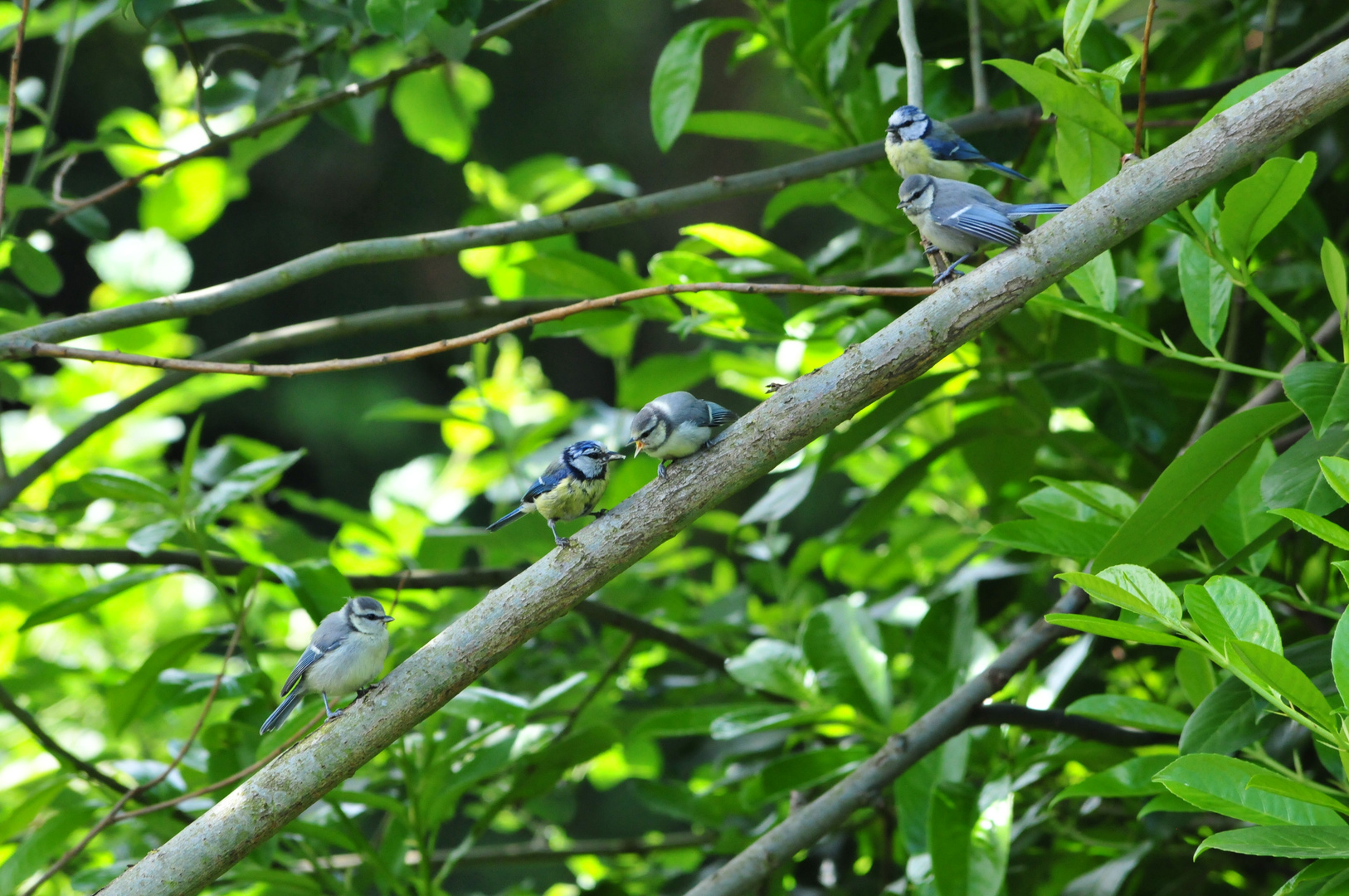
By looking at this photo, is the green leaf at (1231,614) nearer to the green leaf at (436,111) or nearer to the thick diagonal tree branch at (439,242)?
the thick diagonal tree branch at (439,242)

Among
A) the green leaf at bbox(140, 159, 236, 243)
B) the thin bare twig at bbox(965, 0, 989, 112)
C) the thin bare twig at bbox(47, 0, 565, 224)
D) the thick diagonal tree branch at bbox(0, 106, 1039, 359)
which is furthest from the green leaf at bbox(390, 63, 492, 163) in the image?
the thin bare twig at bbox(965, 0, 989, 112)

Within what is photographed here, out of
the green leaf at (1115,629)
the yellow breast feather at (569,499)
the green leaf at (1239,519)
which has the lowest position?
the green leaf at (1239,519)

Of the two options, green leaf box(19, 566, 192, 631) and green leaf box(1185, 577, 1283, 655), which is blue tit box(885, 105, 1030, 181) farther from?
green leaf box(19, 566, 192, 631)

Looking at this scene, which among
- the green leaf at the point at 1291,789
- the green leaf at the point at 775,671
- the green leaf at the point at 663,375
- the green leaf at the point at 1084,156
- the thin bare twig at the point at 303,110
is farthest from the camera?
the green leaf at the point at 663,375

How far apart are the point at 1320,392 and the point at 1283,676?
324 mm

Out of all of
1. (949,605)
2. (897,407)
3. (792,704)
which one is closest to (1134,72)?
(897,407)

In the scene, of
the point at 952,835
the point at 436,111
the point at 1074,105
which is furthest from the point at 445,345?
the point at 436,111

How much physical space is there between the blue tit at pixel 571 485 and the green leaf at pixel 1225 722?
0.68 metres

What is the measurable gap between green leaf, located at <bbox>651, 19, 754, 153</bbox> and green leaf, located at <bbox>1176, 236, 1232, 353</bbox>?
73cm

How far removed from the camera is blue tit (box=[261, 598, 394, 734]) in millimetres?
1271

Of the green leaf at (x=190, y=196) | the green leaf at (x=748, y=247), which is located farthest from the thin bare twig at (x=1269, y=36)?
the green leaf at (x=190, y=196)

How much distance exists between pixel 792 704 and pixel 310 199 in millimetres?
4349

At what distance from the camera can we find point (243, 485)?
65.1 inches

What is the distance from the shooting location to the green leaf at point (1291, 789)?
85cm
